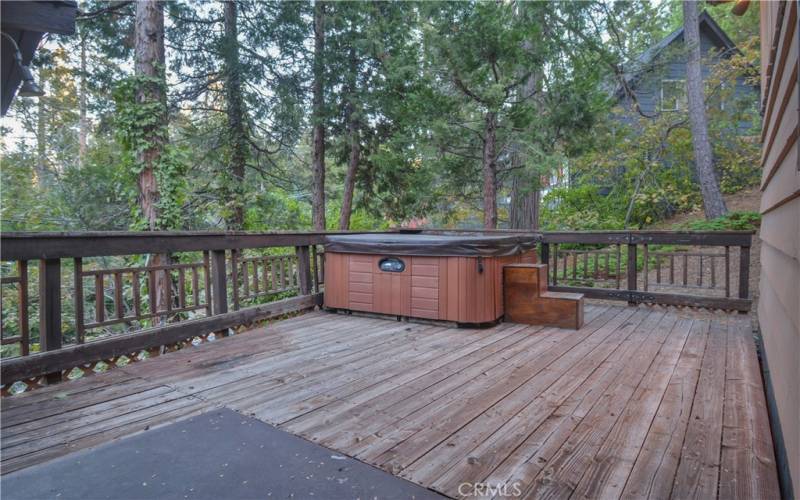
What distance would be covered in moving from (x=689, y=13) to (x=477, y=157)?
5.46 m

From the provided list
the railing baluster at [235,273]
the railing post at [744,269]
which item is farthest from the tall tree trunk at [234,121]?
the railing post at [744,269]

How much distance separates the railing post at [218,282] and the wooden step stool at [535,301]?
8.25 feet

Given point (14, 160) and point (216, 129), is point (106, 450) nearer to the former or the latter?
point (216, 129)

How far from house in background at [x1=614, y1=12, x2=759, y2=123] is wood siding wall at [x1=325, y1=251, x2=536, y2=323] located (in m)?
6.37

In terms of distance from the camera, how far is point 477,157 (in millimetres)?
7352

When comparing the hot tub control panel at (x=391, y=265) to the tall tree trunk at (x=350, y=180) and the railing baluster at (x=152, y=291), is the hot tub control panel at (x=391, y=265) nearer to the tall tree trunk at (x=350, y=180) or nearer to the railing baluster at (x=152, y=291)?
the railing baluster at (x=152, y=291)

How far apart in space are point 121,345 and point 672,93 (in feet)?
36.9

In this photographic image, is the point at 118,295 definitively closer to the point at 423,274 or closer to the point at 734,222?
the point at 423,274

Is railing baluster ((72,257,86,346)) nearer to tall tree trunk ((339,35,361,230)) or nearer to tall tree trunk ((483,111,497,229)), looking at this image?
tall tree trunk ((483,111,497,229))

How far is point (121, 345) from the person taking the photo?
9.53 ft

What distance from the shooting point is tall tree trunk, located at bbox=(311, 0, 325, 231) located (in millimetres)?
7617

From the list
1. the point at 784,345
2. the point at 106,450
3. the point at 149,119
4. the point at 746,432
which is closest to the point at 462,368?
the point at 746,432

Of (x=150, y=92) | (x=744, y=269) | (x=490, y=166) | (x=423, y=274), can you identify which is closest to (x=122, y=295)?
(x=423, y=274)

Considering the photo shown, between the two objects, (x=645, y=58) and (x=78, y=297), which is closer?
(x=78, y=297)
